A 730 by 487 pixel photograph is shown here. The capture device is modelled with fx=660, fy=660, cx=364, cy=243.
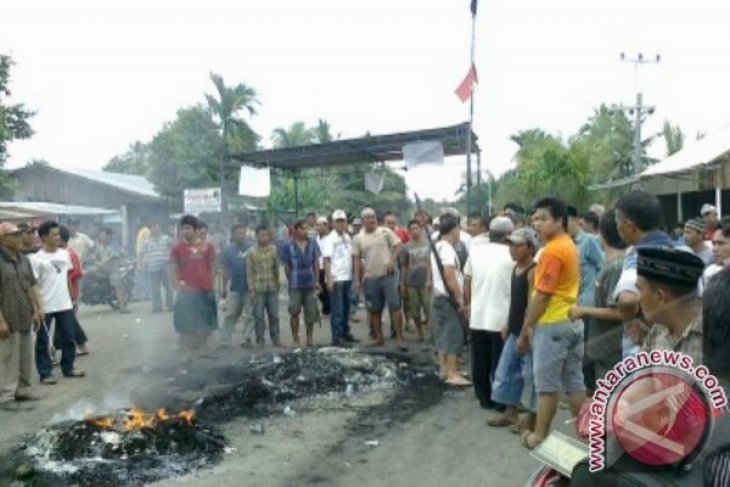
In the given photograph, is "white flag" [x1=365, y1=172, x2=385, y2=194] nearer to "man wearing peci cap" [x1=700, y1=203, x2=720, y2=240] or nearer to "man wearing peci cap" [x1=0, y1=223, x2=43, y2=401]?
"man wearing peci cap" [x1=700, y1=203, x2=720, y2=240]

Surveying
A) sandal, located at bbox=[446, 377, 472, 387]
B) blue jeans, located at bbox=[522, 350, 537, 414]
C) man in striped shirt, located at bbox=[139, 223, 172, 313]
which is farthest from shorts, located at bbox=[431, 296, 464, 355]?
man in striped shirt, located at bbox=[139, 223, 172, 313]

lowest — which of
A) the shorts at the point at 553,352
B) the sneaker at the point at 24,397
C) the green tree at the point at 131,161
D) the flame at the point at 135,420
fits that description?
the sneaker at the point at 24,397

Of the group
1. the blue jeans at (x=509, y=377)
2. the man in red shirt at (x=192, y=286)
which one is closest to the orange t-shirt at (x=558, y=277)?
the blue jeans at (x=509, y=377)

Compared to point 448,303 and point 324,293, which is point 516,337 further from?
point 324,293

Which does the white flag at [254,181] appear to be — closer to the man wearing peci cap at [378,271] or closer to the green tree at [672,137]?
the man wearing peci cap at [378,271]

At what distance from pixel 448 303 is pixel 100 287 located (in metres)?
10.1

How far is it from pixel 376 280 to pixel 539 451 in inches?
315

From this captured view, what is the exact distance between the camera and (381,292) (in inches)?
386

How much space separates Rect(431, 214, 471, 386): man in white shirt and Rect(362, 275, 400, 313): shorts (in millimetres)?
2189

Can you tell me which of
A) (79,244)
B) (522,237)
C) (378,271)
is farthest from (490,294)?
(79,244)

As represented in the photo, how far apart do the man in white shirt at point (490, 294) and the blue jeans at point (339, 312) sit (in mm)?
3766

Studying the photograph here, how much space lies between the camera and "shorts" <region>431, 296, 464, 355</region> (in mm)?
7299

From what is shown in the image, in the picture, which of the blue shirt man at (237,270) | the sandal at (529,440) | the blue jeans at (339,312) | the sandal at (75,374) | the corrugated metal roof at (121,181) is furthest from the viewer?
the corrugated metal roof at (121,181)

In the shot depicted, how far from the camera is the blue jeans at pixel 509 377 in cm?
566
